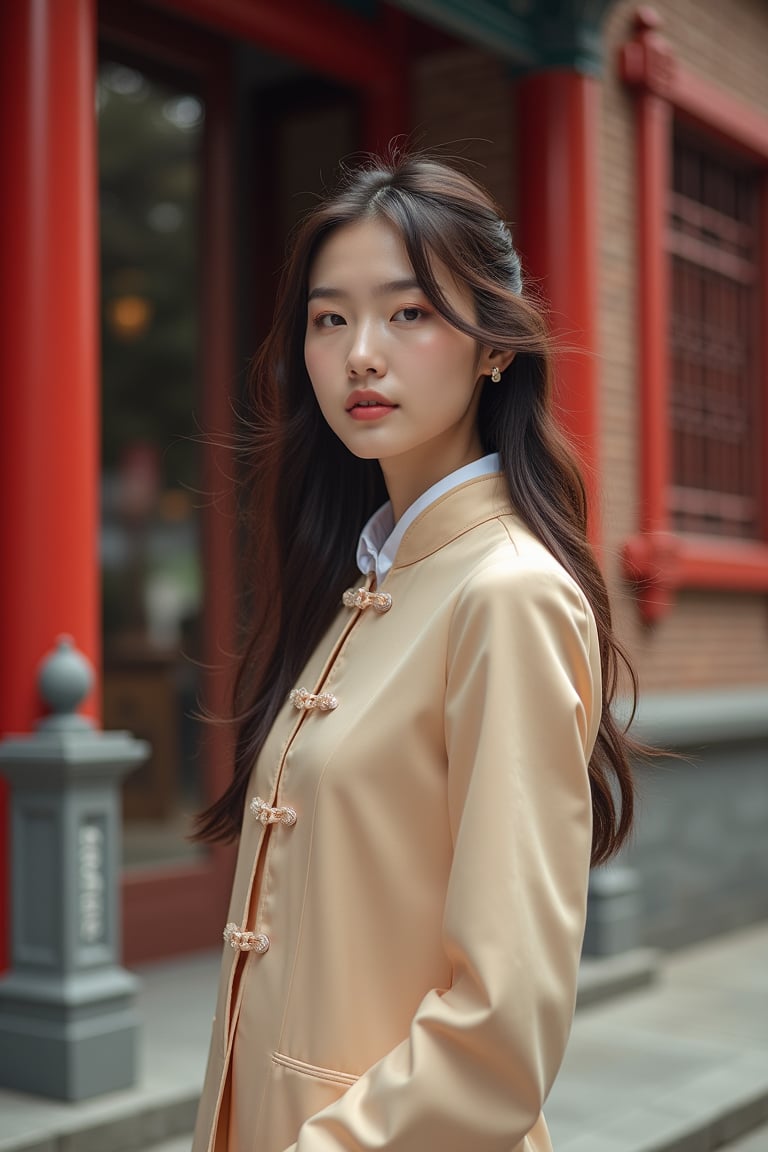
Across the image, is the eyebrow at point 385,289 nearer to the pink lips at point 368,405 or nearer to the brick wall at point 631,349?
the pink lips at point 368,405

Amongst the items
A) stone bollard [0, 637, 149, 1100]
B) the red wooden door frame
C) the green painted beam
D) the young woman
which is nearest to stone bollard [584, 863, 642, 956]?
the red wooden door frame

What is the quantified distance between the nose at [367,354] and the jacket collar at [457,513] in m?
0.19

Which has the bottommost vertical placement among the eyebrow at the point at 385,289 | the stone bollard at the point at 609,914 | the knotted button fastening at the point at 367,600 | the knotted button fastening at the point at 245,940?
the stone bollard at the point at 609,914

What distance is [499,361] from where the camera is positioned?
174 cm

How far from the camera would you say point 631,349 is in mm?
6910

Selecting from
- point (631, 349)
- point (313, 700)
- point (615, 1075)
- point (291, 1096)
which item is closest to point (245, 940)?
point (291, 1096)

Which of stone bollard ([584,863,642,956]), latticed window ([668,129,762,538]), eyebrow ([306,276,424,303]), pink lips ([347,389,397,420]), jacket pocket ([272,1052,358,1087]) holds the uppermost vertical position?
latticed window ([668,129,762,538])

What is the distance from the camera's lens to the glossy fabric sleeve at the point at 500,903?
1.38 metres

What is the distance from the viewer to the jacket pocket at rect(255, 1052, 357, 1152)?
1.57m

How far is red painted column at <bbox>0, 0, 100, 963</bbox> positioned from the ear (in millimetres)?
2754

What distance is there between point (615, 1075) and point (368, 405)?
12.6 feet

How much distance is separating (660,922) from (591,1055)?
1782 millimetres

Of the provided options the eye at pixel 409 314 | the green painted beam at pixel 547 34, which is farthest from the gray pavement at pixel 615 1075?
the green painted beam at pixel 547 34

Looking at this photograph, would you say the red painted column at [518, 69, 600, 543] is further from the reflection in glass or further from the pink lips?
the pink lips
